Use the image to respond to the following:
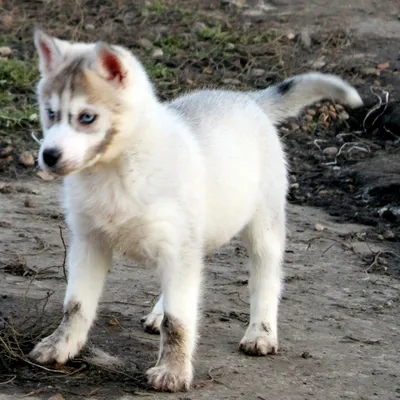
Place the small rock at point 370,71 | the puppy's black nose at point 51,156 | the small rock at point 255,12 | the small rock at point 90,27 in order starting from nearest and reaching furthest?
the puppy's black nose at point 51,156, the small rock at point 370,71, the small rock at point 90,27, the small rock at point 255,12

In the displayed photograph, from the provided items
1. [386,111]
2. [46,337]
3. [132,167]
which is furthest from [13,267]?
[386,111]

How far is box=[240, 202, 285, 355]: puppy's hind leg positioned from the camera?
205 inches

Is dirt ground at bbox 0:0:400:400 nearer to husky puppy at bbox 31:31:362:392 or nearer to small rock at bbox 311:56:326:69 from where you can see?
small rock at bbox 311:56:326:69

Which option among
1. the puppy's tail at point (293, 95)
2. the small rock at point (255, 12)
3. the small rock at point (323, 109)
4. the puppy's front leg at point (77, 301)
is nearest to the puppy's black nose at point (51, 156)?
the puppy's front leg at point (77, 301)

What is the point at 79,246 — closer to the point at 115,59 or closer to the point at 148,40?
the point at 115,59

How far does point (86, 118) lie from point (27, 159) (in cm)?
429

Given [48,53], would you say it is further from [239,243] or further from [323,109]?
[323,109]

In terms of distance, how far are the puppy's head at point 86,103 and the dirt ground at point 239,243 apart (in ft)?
3.29

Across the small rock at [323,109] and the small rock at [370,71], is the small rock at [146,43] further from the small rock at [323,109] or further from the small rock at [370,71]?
the small rock at [370,71]

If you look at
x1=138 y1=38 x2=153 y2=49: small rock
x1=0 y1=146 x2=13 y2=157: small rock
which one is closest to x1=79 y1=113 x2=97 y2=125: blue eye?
x1=0 y1=146 x2=13 y2=157: small rock

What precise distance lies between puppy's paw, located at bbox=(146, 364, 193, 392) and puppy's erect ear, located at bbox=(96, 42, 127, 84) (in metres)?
1.25

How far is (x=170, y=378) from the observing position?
446 cm

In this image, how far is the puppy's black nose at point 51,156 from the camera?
4133 mm

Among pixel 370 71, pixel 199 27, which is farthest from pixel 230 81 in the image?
pixel 370 71
